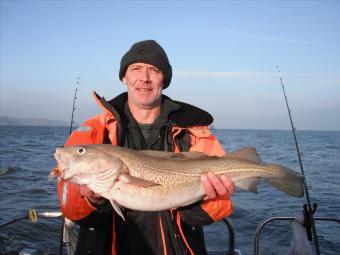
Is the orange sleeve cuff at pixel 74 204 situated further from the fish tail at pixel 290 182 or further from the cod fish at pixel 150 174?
the fish tail at pixel 290 182

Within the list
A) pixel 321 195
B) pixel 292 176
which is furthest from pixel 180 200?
pixel 321 195

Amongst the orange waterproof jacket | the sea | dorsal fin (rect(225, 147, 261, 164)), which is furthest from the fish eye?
the sea

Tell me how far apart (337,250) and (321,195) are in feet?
22.4

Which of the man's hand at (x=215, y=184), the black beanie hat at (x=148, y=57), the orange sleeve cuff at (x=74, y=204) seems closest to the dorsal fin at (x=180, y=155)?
the man's hand at (x=215, y=184)

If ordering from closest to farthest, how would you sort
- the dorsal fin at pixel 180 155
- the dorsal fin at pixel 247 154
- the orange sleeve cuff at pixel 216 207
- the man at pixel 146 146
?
the man at pixel 146 146 → the dorsal fin at pixel 180 155 → the orange sleeve cuff at pixel 216 207 → the dorsal fin at pixel 247 154

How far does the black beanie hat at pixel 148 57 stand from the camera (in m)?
4.70

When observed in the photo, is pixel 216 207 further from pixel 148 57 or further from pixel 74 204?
pixel 148 57

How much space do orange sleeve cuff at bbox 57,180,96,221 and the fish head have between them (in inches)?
5.9

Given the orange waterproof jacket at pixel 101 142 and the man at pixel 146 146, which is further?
the man at pixel 146 146

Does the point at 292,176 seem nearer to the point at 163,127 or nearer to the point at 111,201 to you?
the point at 163,127

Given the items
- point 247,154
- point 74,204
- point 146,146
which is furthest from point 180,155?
point 74,204

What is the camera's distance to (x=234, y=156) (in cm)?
423

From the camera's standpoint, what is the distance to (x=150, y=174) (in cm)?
382

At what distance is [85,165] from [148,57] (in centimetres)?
180
